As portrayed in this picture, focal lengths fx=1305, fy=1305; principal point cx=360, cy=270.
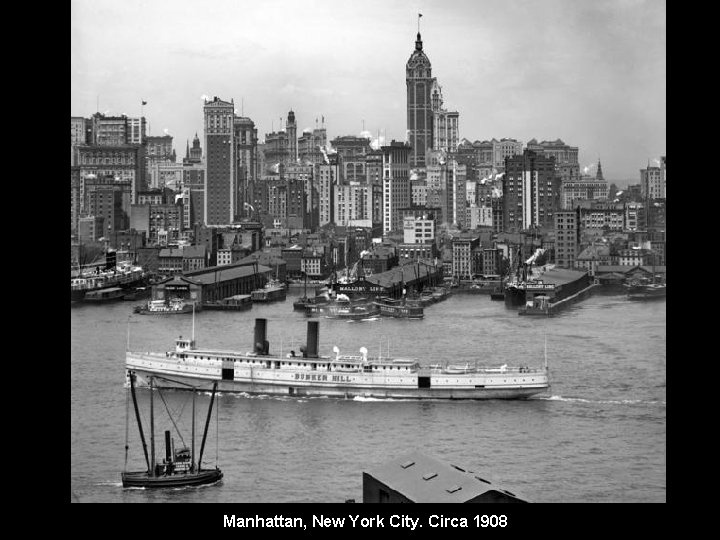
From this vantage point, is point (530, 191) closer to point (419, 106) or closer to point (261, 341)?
point (419, 106)

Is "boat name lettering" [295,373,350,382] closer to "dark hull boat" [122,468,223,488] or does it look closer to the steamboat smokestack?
the steamboat smokestack

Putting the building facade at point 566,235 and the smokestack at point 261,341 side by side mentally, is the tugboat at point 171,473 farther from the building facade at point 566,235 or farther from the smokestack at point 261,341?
the building facade at point 566,235

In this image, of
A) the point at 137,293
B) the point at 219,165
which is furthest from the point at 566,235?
the point at 219,165

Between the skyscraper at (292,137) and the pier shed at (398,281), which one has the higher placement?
the skyscraper at (292,137)

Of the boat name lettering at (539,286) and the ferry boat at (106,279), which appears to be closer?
the boat name lettering at (539,286)

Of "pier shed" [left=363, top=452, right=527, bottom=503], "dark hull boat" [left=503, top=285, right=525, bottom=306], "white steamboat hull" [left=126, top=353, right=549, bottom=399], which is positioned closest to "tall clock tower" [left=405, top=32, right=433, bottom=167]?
"dark hull boat" [left=503, top=285, right=525, bottom=306]

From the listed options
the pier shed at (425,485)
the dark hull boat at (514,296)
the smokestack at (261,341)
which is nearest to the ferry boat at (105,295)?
the dark hull boat at (514,296)
